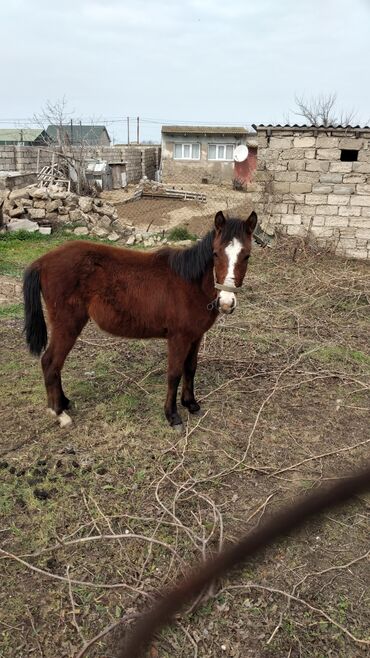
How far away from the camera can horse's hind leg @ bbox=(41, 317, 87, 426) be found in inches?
135

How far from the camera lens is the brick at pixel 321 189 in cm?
896

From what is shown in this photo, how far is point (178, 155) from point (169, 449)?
28319mm

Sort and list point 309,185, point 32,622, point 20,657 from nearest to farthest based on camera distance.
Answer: point 20,657, point 32,622, point 309,185

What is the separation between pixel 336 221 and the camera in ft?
29.8

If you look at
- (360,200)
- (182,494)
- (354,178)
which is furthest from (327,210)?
(182,494)

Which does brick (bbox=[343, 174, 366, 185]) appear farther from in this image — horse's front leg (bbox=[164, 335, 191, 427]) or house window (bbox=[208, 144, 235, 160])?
house window (bbox=[208, 144, 235, 160])

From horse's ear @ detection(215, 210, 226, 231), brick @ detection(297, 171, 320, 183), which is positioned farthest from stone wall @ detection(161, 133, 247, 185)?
horse's ear @ detection(215, 210, 226, 231)

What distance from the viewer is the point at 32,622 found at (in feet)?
6.62

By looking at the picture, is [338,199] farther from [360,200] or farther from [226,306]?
[226,306]

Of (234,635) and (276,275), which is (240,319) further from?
(234,635)

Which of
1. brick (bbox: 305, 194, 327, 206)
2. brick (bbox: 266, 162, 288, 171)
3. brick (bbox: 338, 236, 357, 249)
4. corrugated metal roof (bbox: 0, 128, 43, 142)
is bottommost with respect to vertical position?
brick (bbox: 338, 236, 357, 249)

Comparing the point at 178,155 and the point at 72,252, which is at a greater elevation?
the point at 178,155

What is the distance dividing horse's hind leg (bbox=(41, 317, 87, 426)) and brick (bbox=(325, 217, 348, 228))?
7048mm

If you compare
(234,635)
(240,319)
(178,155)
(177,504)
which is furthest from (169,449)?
(178,155)
